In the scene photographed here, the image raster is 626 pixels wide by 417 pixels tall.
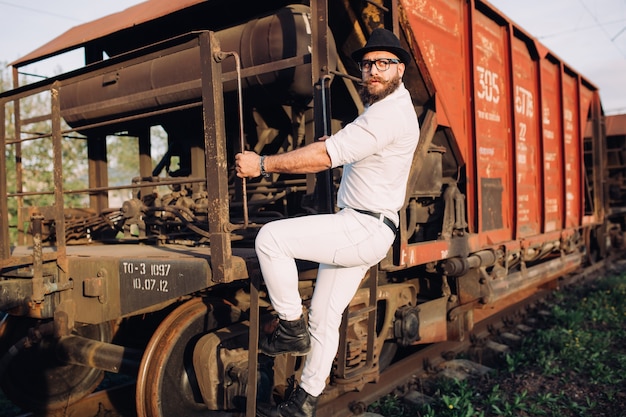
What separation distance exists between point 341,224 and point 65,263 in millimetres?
1883

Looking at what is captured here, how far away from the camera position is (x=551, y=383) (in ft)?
15.4

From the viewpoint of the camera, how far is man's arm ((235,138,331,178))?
253 centimetres

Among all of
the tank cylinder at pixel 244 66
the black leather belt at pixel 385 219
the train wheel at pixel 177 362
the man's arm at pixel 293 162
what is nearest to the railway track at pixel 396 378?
the train wheel at pixel 177 362

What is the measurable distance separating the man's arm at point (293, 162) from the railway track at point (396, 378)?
5.48 ft

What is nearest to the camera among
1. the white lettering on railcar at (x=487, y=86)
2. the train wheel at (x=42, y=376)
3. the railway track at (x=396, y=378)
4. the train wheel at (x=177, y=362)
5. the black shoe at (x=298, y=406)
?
the black shoe at (x=298, y=406)

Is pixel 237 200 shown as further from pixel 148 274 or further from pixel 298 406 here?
pixel 298 406

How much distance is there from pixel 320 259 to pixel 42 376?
304 centimetres

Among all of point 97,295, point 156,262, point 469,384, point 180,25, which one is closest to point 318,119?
point 156,262

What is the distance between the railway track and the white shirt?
164 centimetres

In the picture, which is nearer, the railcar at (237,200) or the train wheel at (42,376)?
the railcar at (237,200)

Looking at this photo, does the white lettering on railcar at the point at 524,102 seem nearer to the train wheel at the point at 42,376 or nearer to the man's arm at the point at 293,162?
the man's arm at the point at 293,162

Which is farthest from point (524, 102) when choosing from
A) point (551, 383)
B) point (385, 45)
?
point (385, 45)

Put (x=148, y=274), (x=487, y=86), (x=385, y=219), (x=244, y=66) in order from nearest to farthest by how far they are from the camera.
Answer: (x=385, y=219)
(x=148, y=274)
(x=244, y=66)
(x=487, y=86)

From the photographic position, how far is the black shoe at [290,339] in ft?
8.79
